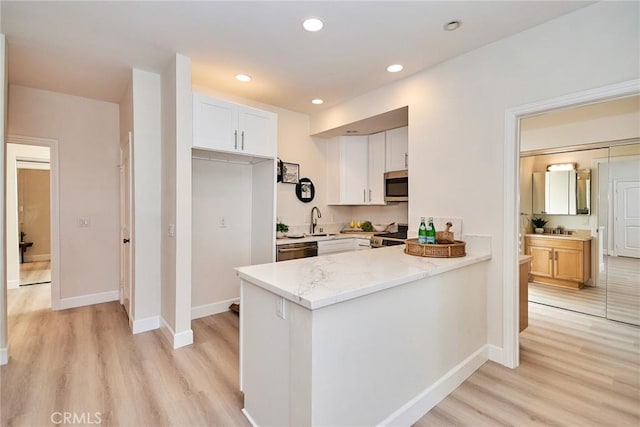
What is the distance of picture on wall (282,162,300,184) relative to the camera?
4.26m

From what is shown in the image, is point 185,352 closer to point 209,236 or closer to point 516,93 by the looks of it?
point 209,236

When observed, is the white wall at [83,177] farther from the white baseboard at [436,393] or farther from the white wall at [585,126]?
the white wall at [585,126]

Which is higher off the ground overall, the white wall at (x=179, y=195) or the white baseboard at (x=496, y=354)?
the white wall at (x=179, y=195)

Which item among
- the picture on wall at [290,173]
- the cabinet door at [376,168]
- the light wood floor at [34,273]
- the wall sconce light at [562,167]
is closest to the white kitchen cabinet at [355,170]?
the cabinet door at [376,168]

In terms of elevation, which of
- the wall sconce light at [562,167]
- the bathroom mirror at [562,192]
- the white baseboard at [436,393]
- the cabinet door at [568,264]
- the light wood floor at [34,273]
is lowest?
the white baseboard at [436,393]

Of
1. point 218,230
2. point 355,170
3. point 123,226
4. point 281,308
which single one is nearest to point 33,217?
point 123,226

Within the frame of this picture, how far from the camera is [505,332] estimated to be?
8.02 ft

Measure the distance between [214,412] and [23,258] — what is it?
6.81m

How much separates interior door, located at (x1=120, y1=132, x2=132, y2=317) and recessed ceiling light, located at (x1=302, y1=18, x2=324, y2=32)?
231 cm

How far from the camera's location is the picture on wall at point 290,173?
4262mm

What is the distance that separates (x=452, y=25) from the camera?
7.32ft

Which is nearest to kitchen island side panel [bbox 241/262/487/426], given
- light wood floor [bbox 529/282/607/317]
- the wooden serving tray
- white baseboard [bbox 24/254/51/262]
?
the wooden serving tray

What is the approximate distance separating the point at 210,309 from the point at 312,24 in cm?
310

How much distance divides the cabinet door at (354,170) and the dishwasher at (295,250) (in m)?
1.01
